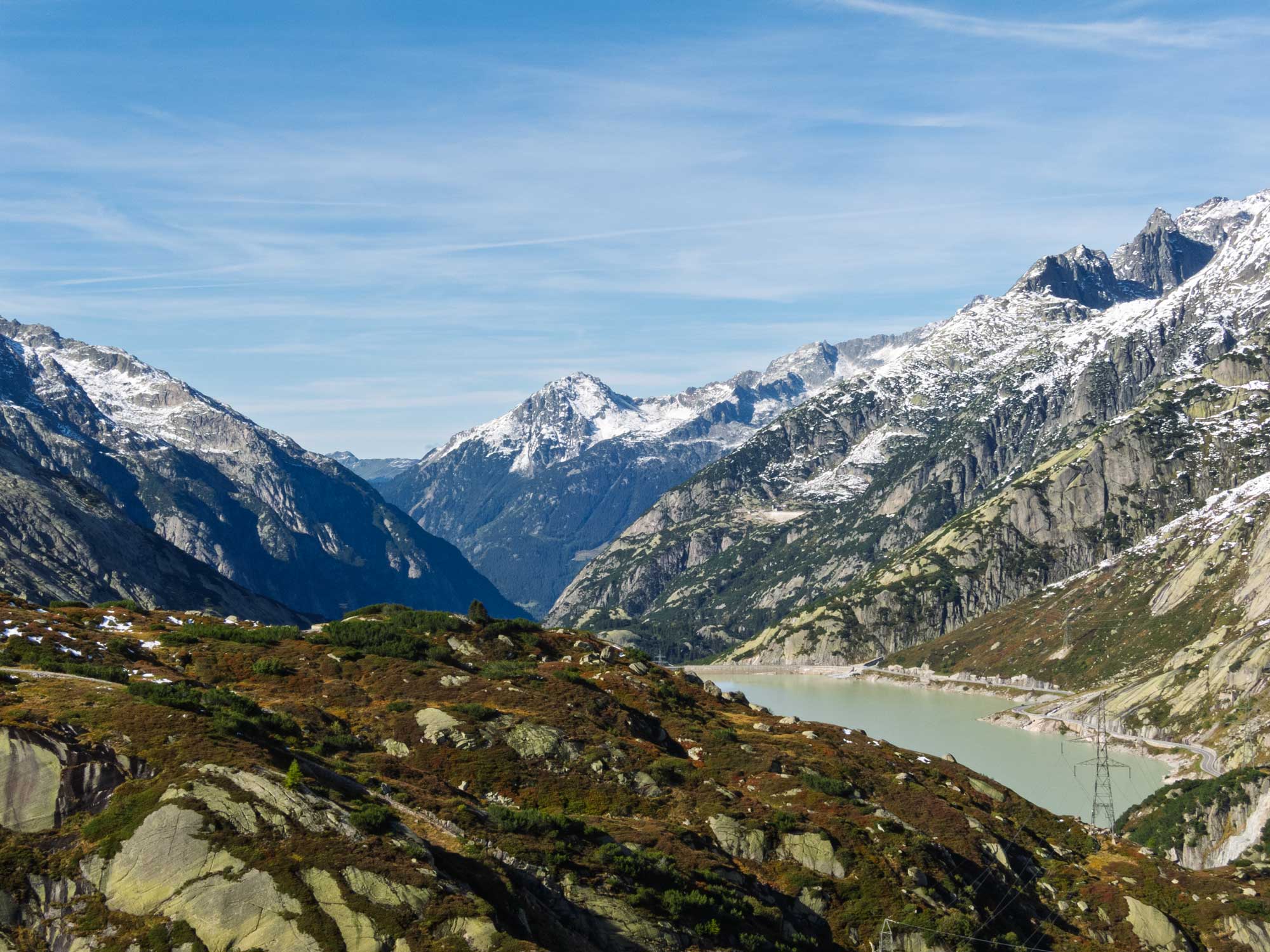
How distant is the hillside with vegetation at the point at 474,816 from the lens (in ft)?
124

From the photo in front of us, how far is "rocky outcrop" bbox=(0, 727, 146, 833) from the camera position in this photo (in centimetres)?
3909

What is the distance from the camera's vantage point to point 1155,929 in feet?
218

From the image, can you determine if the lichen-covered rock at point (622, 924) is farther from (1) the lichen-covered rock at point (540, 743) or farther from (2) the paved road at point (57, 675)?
(2) the paved road at point (57, 675)

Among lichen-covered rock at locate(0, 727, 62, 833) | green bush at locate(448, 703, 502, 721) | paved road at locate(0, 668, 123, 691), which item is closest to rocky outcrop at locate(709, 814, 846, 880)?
green bush at locate(448, 703, 502, 721)

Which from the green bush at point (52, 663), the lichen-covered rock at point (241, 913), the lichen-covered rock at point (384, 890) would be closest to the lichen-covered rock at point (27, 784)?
the lichen-covered rock at point (241, 913)

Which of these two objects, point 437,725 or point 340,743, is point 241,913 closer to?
point 340,743

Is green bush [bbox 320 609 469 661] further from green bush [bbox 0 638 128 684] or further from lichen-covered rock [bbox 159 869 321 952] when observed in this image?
lichen-covered rock [bbox 159 869 321 952]

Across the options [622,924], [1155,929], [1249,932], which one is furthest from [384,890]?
[1249,932]

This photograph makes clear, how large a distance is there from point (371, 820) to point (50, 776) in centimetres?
1194

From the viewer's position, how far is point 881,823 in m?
67.1

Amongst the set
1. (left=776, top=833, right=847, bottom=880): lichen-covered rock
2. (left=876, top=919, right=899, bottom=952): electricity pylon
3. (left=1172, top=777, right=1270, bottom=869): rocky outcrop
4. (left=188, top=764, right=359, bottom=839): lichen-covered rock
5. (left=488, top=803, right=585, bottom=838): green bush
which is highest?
(left=188, top=764, right=359, bottom=839): lichen-covered rock

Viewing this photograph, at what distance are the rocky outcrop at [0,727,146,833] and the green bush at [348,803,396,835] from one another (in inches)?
336

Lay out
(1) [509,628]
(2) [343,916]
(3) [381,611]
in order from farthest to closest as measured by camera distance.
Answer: (3) [381,611]
(1) [509,628]
(2) [343,916]

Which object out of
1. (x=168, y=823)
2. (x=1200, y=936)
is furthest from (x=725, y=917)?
(x=1200, y=936)
